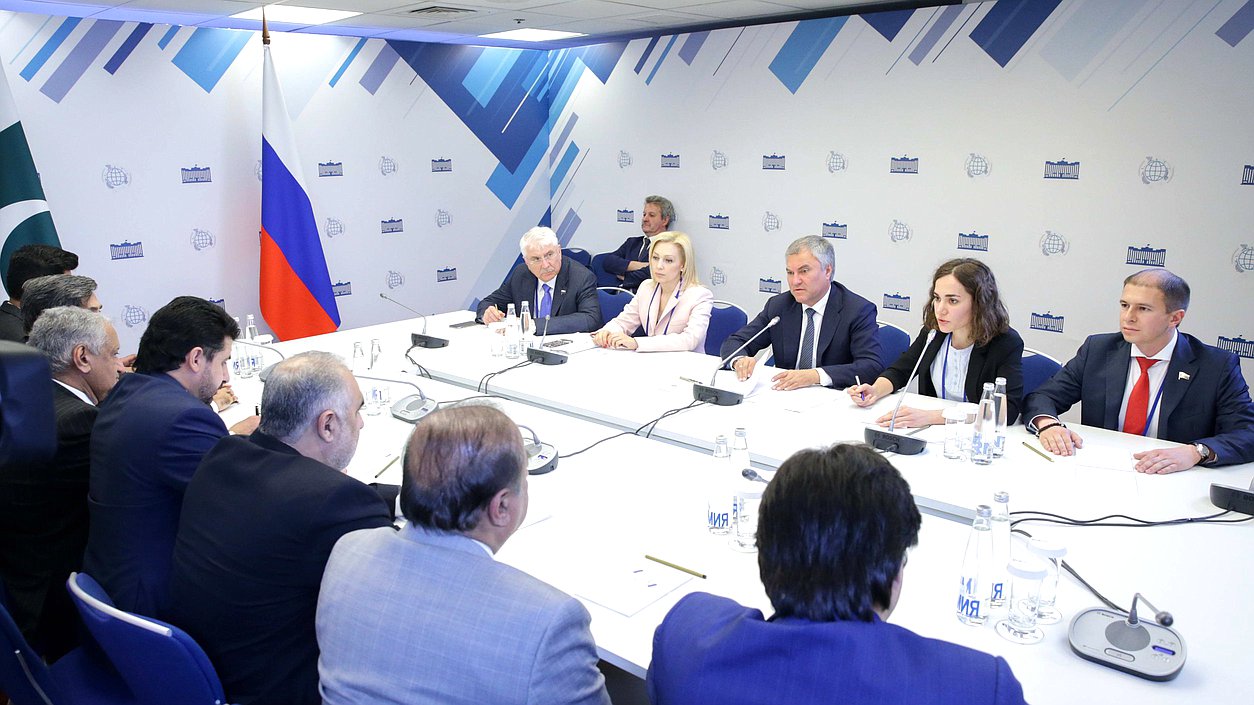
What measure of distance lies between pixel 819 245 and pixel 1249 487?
1.97 meters

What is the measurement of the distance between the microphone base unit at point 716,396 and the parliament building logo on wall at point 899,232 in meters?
2.99

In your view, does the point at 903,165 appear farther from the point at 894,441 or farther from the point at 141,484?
the point at 141,484

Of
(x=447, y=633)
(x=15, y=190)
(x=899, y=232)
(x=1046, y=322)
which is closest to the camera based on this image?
(x=447, y=633)

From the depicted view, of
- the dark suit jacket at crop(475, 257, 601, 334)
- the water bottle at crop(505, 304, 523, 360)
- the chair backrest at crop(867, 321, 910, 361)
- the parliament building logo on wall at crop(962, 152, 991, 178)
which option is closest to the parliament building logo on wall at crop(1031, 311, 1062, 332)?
the parliament building logo on wall at crop(962, 152, 991, 178)

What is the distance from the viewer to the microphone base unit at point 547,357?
402 cm

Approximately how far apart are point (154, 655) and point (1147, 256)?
509 centimetres

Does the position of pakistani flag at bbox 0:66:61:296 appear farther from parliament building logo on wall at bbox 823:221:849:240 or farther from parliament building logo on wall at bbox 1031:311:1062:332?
parliament building logo on wall at bbox 1031:311:1062:332

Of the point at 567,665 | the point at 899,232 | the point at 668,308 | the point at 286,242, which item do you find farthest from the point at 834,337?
the point at 286,242

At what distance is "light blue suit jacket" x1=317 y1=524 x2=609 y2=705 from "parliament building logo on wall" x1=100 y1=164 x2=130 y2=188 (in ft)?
16.8

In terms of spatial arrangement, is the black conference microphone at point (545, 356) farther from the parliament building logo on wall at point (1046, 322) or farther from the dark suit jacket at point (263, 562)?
the parliament building logo on wall at point (1046, 322)

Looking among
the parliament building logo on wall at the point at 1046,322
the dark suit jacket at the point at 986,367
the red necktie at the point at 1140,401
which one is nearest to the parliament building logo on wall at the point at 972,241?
the parliament building logo on wall at the point at 1046,322

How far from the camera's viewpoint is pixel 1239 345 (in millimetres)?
4672

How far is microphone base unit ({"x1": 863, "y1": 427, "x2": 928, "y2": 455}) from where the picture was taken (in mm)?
2766

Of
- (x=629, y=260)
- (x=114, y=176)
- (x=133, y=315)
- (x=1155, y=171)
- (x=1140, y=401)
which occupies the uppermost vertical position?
(x=1155, y=171)
